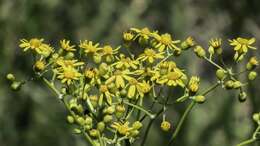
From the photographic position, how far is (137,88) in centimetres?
348

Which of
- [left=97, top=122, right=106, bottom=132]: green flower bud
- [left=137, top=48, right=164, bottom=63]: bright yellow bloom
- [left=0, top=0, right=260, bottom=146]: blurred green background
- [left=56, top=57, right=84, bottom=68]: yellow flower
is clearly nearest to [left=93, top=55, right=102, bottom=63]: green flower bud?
[left=56, top=57, right=84, bottom=68]: yellow flower

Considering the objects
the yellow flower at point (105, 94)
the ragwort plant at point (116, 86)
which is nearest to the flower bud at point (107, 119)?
the ragwort plant at point (116, 86)

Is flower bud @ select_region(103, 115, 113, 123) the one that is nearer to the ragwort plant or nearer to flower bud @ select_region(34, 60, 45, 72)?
the ragwort plant

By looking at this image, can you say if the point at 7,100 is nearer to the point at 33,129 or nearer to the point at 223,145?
the point at 33,129

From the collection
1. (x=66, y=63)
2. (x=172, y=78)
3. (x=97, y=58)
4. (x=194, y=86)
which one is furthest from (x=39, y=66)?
(x=194, y=86)

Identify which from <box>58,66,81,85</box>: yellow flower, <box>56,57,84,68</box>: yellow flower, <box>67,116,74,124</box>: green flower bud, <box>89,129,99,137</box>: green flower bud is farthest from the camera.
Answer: <box>56,57,84,68</box>: yellow flower

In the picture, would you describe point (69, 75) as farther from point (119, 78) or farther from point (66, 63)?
point (119, 78)

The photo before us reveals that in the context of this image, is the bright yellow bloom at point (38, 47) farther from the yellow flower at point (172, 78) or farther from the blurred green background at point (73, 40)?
the blurred green background at point (73, 40)

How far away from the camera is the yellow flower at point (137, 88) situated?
3443 millimetres

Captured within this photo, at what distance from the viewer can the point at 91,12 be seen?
8062 millimetres

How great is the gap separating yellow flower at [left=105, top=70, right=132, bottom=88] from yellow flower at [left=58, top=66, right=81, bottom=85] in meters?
0.17

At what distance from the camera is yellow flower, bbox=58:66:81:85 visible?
3.47 meters

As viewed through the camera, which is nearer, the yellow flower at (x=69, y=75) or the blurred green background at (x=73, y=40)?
the yellow flower at (x=69, y=75)

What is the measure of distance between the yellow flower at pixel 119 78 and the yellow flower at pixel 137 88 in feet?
0.14
